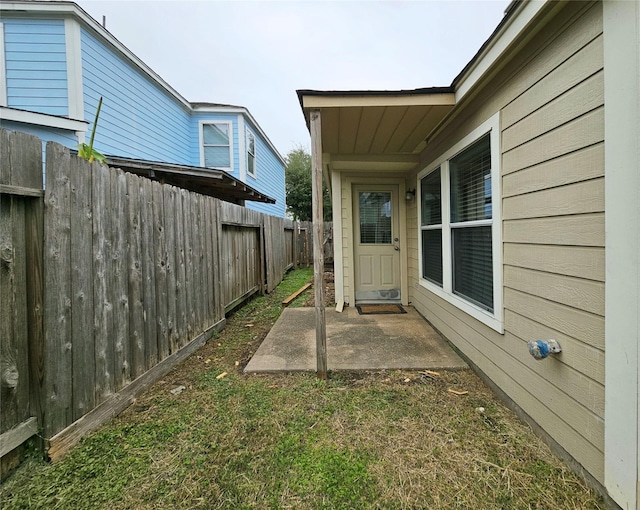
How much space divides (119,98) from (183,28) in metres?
2.06

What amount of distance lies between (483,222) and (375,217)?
2516mm

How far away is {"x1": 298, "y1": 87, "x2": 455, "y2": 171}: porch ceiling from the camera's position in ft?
8.23

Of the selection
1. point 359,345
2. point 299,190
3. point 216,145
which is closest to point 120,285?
point 359,345

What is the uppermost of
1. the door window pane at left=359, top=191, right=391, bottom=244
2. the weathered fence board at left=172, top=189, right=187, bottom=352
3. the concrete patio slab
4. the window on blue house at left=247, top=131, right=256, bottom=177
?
the window on blue house at left=247, top=131, right=256, bottom=177

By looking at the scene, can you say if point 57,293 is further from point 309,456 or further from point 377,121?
point 377,121

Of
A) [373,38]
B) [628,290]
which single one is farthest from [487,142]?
[373,38]

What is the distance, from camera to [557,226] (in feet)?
5.22

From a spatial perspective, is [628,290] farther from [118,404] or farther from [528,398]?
[118,404]

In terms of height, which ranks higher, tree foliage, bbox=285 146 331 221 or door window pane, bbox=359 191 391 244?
tree foliage, bbox=285 146 331 221

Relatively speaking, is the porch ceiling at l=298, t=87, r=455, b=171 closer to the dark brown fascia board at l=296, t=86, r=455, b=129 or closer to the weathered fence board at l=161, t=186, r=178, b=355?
the dark brown fascia board at l=296, t=86, r=455, b=129

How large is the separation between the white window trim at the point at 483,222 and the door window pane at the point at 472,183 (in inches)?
2.6

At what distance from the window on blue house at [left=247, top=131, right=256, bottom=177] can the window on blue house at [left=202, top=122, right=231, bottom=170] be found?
28.9 inches

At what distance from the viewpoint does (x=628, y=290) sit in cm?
118

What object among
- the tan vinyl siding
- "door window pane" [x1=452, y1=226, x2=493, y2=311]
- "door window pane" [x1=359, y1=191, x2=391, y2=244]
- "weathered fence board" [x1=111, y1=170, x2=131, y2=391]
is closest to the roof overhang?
"door window pane" [x1=359, y1=191, x2=391, y2=244]
